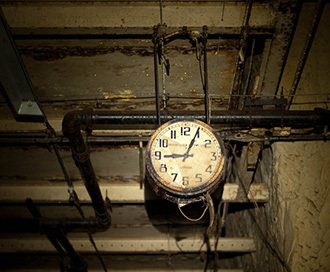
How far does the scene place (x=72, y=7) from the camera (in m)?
2.42

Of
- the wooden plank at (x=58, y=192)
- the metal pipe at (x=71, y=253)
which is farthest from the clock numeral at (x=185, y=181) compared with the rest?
the metal pipe at (x=71, y=253)

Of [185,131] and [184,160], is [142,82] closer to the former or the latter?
[185,131]

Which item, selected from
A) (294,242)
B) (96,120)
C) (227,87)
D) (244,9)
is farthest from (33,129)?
(294,242)

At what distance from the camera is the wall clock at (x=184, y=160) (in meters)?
1.93

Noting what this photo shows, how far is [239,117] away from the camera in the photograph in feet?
8.41

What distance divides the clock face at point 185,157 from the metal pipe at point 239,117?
0.43m

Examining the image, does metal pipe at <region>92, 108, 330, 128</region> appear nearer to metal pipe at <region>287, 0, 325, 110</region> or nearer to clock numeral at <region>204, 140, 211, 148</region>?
metal pipe at <region>287, 0, 325, 110</region>

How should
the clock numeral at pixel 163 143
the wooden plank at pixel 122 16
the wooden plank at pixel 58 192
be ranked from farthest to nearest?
the wooden plank at pixel 58 192
the wooden plank at pixel 122 16
the clock numeral at pixel 163 143

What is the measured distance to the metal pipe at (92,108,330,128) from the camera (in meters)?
2.50

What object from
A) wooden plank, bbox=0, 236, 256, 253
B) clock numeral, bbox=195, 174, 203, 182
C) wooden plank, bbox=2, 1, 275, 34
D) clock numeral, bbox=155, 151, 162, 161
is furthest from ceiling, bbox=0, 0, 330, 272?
clock numeral, bbox=195, 174, 203, 182

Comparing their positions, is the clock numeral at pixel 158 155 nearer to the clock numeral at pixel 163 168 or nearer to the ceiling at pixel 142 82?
the clock numeral at pixel 163 168

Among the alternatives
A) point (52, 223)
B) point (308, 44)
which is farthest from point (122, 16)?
point (52, 223)

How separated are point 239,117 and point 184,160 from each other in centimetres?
102

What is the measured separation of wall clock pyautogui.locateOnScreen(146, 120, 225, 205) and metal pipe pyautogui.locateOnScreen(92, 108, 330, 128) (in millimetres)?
433
